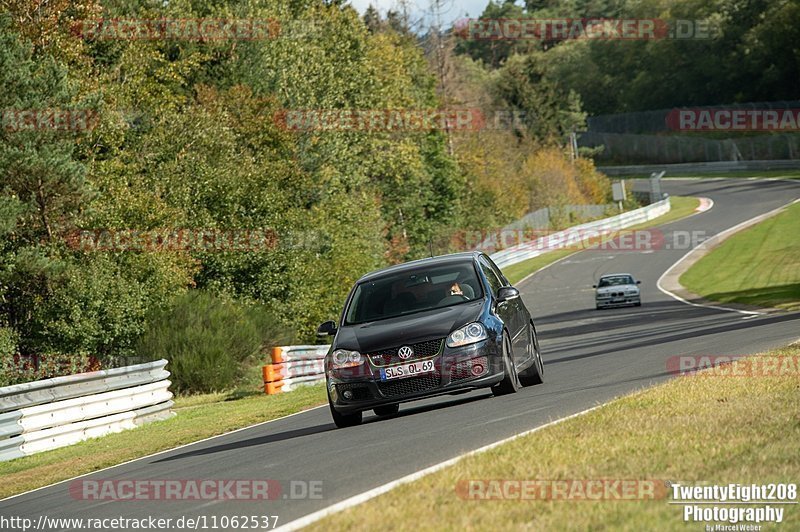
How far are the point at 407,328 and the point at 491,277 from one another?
2.05m

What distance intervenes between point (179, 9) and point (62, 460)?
36.6m

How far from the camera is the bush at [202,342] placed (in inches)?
1187

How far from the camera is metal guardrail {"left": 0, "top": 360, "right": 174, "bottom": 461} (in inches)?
682

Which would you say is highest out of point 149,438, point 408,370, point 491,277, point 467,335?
point 491,277

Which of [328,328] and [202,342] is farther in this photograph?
[202,342]

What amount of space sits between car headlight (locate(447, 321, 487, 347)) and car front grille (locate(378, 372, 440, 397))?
40 centimetres

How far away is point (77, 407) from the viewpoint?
18.8m

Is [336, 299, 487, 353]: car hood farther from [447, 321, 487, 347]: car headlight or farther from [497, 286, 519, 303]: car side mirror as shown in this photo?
[497, 286, 519, 303]: car side mirror

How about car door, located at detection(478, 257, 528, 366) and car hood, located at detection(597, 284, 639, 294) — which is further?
car hood, located at detection(597, 284, 639, 294)

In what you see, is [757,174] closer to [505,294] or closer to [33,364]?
[33,364]

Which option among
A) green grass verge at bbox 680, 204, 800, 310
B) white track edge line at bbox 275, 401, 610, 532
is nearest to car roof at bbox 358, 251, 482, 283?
white track edge line at bbox 275, 401, 610, 532

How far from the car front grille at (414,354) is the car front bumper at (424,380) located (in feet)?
0.22

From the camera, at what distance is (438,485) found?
749 centimetres

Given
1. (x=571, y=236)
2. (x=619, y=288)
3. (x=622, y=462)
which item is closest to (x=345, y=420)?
(x=622, y=462)
